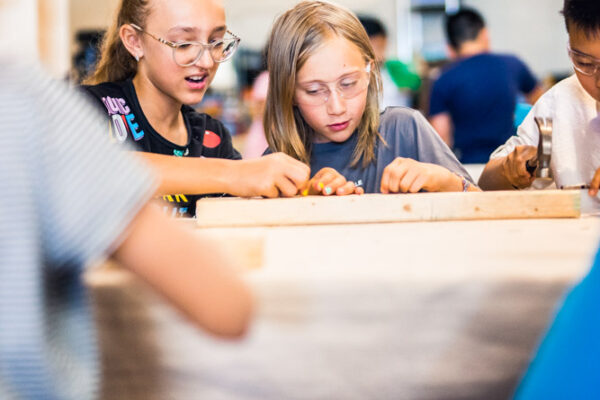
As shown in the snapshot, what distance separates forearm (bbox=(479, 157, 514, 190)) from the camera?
1351 mm

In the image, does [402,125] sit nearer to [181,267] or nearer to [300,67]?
[300,67]

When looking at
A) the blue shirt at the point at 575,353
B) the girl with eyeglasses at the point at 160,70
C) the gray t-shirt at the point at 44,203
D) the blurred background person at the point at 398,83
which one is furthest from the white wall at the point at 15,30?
the blurred background person at the point at 398,83

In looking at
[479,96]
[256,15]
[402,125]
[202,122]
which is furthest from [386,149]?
[256,15]

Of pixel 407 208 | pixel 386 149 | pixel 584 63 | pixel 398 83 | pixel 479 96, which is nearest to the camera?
pixel 407 208

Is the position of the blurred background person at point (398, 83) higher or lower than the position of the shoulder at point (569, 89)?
higher

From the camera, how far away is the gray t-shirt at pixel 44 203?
1.55 ft

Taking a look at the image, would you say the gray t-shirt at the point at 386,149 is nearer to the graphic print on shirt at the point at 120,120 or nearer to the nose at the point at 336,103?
the nose at the point at 336,103

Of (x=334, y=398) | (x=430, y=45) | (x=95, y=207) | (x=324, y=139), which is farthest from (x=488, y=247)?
(x=430, y=45)

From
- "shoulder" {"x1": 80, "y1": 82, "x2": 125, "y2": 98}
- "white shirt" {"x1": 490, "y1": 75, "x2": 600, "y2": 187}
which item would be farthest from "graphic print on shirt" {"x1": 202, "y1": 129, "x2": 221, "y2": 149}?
"white shirt" {"x1": 490, "y1": 75, "x2": 600, "y2": 187}

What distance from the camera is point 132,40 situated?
4.74 ft

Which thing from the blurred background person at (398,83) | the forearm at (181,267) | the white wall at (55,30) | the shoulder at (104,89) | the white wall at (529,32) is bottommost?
the forearm at (181,267)

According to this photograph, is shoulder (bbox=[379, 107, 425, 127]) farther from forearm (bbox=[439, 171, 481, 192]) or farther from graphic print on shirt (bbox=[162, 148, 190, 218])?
graphic print on shirt (bbox=[162, 148, 190, 218])

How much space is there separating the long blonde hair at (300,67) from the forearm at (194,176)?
421 mm

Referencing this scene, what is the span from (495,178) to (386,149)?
0.96 ft
